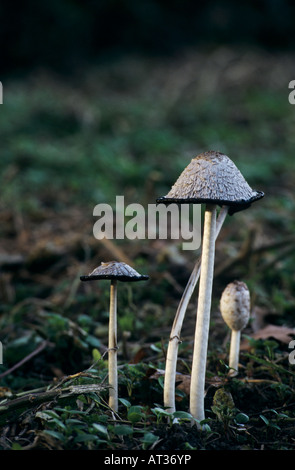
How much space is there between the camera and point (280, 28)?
56.7 feet

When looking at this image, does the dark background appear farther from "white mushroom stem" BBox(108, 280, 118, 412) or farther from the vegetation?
"white mushroom stem" BBox(108, 280, 118, 412)

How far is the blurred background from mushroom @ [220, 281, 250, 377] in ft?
3.30

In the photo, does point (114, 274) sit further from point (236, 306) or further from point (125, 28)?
point (125, 28)

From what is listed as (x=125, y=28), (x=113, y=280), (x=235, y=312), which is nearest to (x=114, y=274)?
(x=113, y=280)

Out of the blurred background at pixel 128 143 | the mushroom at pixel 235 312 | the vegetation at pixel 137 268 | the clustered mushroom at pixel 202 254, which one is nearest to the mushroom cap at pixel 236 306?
the mushroom at pixel 235 312

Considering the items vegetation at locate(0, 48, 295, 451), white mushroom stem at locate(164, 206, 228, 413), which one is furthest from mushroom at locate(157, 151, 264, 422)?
vegetation at locate(0, 48, 295, 451)

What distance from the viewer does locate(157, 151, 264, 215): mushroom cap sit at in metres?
2.23

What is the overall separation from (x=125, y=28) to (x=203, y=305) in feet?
57.6

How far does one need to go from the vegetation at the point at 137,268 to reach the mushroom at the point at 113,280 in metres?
0.06

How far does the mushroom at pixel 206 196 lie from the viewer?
88.6 inches

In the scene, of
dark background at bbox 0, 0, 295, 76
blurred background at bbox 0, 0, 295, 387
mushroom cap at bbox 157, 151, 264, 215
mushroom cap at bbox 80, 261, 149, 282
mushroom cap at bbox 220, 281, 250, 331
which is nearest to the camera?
mushroom cap at bbox 157, 151, 264, 215

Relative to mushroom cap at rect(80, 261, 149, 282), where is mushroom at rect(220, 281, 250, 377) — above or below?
below

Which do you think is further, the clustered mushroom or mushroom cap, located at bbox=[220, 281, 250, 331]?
mushroom cap, located at bbox=[220, 281, 250, 331]

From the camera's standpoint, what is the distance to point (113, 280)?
2.55 m
